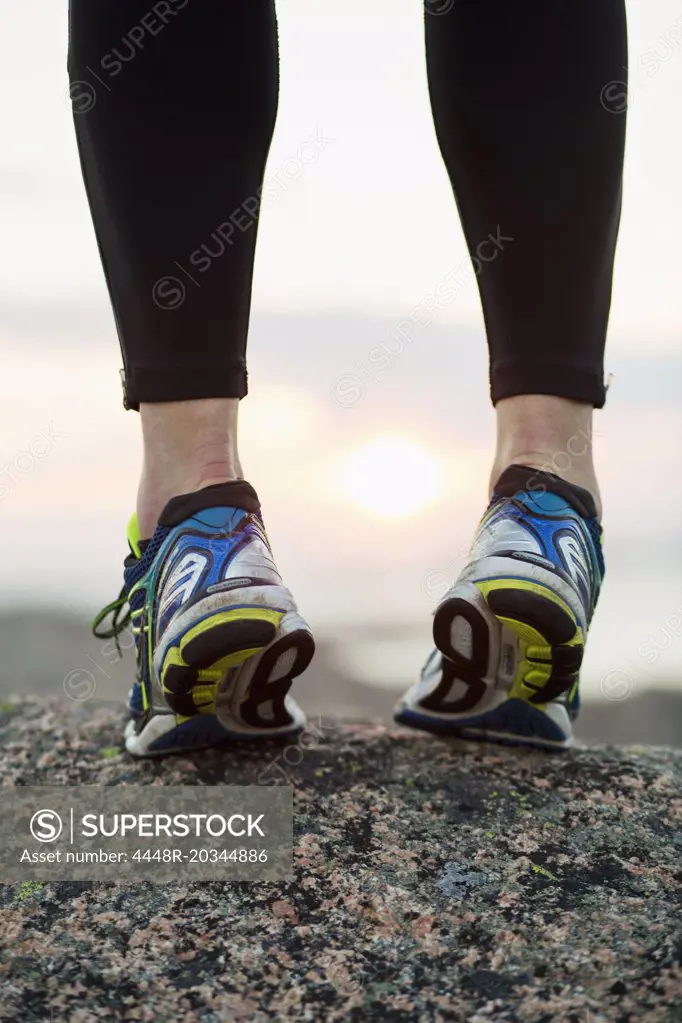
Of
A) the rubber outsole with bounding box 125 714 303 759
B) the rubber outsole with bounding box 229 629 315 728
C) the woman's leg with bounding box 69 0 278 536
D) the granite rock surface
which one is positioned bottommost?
the granite rock surface

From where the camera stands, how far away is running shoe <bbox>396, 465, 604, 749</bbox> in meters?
1.11

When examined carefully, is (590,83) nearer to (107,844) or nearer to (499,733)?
(499,733)

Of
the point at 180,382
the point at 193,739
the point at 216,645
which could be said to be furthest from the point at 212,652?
the point at 180,382

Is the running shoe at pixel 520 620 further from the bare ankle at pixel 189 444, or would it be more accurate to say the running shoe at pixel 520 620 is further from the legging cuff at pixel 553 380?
the bare ankle at pixel 189 444

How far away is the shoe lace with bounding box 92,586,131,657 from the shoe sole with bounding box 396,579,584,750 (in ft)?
1.70

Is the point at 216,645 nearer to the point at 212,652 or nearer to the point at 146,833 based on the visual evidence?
the point at 212,652

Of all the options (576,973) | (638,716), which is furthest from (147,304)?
(638,716)

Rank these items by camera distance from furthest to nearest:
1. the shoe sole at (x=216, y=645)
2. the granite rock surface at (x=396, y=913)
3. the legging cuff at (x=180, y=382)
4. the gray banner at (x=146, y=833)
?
the legging cuff at (x=180, y=382)
the shoe sole at (x=216, y=645)
the gray banner at (x=146, y=833)
the granite rock surface at (x=396, y=913)

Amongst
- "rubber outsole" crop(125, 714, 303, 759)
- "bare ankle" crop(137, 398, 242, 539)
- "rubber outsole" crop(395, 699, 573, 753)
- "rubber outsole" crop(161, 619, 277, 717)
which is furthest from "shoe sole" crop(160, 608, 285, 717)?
"rubber outsole" crop(395, 699, 573, 753)

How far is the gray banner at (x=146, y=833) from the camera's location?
3.05 feet

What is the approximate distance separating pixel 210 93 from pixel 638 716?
1044 centimetres

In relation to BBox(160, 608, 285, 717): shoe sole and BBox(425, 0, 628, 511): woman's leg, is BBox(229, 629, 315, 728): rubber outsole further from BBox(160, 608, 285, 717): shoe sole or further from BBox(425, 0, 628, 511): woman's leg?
BBox(425, 0, 628, 511): woman's leg

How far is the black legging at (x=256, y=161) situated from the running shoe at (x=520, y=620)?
17 cm

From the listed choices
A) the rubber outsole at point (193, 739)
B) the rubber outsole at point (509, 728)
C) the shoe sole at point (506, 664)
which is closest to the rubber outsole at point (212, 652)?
the rubber outsole at point (193, 739)
